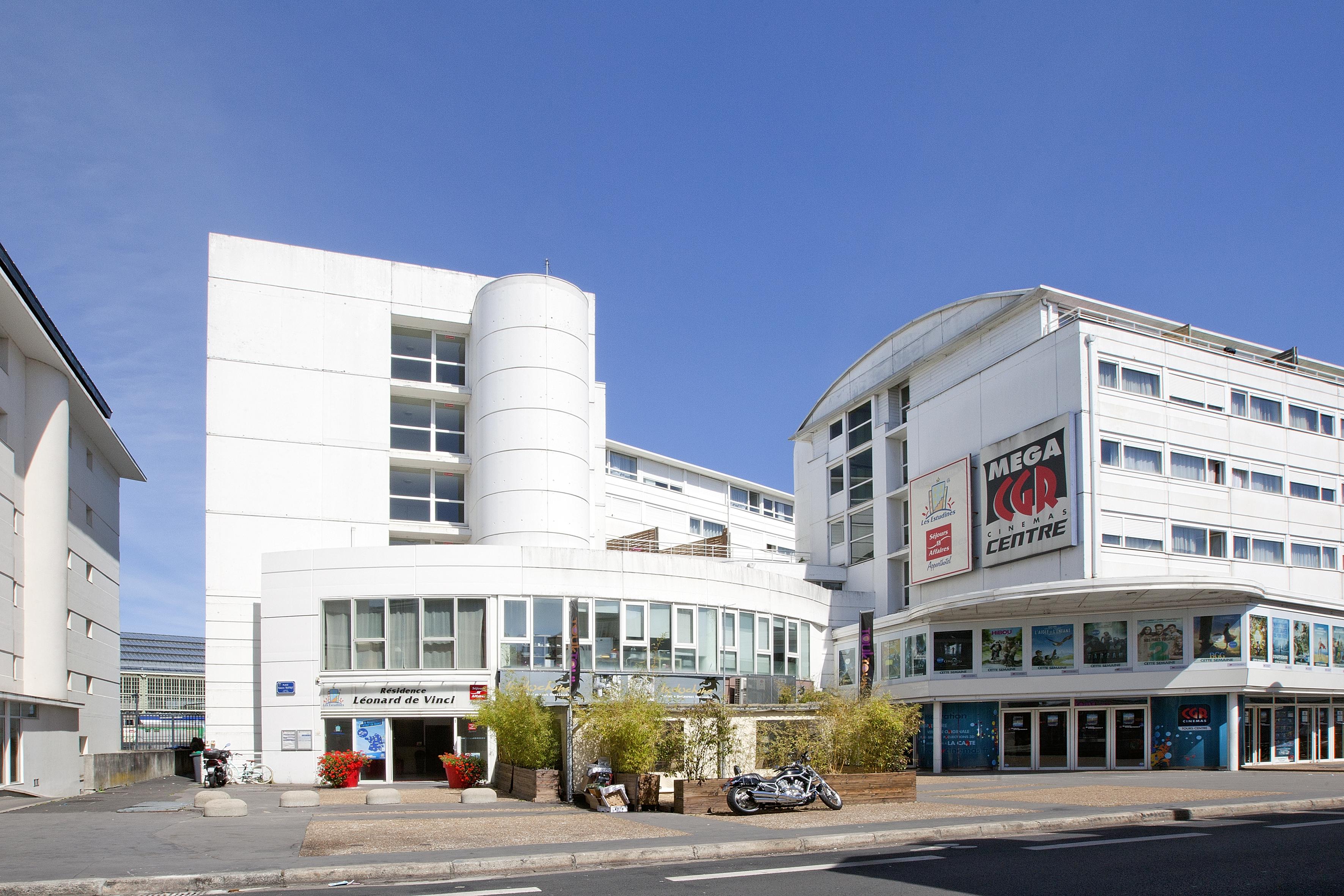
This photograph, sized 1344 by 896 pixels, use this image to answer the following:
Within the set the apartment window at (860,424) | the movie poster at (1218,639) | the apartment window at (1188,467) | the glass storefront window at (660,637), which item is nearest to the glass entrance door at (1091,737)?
the movie poster at (1218,639)

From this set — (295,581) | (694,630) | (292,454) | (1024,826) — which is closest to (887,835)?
(1024,826)

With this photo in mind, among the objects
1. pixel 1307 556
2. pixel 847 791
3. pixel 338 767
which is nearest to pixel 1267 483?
pixel 1307 556

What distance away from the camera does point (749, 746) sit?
72.5 ft

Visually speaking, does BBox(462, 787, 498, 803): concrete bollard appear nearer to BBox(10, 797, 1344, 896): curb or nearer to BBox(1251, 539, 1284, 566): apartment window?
BBox(10, 797, 1344, 896): curb

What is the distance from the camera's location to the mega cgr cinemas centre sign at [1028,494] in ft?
122

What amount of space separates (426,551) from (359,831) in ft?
58.2

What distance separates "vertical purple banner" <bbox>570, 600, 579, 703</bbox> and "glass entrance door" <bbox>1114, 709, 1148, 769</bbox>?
1767 cm

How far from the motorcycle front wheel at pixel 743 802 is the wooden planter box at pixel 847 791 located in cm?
48

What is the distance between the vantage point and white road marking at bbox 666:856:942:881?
12375mm

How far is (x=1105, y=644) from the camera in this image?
3497 cm

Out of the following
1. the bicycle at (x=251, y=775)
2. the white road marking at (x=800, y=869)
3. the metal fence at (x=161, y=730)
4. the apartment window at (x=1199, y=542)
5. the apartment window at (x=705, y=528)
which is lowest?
the metal fence at (x=161, y=730)

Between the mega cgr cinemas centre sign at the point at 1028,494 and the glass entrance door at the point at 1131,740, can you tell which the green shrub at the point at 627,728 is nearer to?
the glass entrance door at the point at 1131,740

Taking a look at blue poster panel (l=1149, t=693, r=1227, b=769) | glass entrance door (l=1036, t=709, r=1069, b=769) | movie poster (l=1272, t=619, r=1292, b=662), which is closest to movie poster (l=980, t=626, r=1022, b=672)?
glass entrance door (l=1036, t=709, r=1069, b=769)

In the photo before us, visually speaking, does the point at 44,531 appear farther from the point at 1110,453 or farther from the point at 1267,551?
the point at 1267,551
